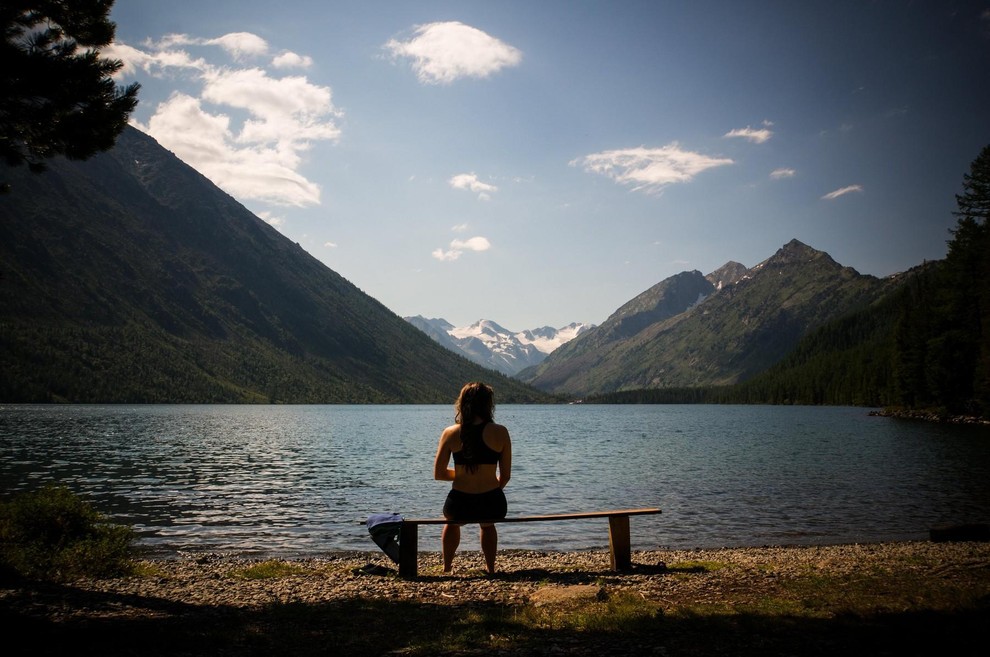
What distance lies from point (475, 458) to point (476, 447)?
27 centimetres

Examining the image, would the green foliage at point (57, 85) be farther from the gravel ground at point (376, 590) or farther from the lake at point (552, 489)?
the lake at point (552, 489)

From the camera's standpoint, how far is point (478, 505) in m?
12.3

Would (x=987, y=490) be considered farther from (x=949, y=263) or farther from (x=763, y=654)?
(x=949, y=263)

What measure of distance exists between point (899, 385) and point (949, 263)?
100ft

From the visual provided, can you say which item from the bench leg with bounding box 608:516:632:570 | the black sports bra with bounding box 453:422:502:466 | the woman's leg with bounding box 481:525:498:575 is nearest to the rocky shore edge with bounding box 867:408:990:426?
the bench leg with bounding box 608:516:632:570

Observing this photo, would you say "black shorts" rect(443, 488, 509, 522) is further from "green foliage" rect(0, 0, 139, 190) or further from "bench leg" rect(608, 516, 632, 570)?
"green foliage" rect(0, 0, 139, 190)

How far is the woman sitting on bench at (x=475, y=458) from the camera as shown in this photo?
39.5 ft

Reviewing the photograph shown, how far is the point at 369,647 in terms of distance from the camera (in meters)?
8.56

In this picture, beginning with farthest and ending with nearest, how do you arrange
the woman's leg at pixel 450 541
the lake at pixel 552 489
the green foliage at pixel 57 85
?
the lake at pixel 552 489 < the woman's leg at pixel 450 541 < the green foliage at pixel 57 85

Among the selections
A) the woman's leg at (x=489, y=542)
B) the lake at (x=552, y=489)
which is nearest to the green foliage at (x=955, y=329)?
the lake at (x=552, y=489)

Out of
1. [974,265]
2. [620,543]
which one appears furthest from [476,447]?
[974,265]

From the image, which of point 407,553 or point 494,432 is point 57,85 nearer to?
point 494,432

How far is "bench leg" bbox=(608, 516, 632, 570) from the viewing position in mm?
14938

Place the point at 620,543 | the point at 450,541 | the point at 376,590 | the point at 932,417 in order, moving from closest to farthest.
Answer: the point at 376,590 → the point at 450,541 → the point at 620,543 → the point at 932,417
